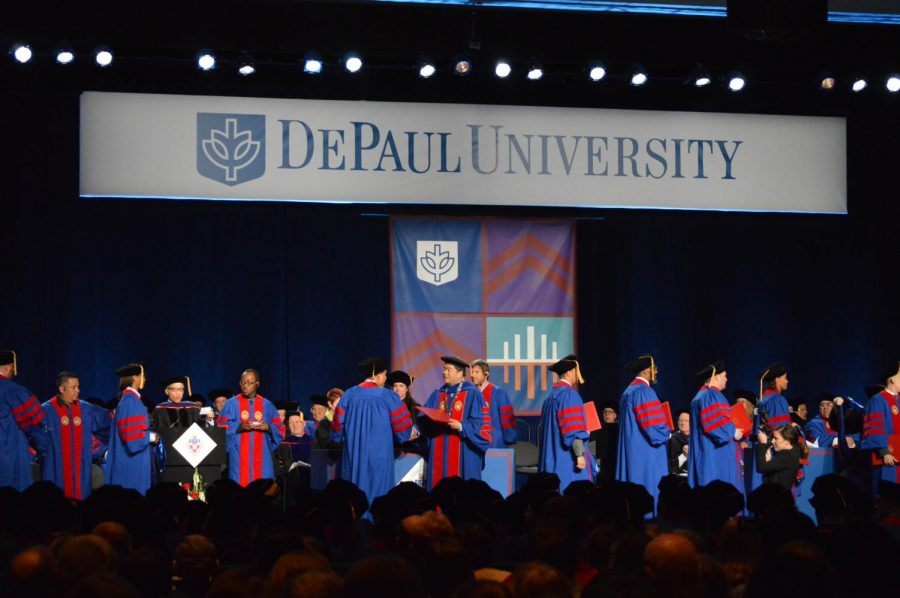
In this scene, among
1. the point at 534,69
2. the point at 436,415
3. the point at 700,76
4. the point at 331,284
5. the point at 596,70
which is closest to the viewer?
the point at 436,415

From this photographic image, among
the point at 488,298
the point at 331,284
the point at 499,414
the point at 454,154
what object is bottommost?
the point at 499,414

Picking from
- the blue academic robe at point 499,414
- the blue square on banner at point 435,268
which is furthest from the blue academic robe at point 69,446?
the blue square on banner at point 435,268

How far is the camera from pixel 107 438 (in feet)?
38.3

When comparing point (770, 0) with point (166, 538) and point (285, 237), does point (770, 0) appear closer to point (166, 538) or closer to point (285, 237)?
point (166, 538)

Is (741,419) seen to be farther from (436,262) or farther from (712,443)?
(436,262)

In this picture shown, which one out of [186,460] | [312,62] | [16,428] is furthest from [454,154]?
[16,428]

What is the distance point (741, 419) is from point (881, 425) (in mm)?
1278

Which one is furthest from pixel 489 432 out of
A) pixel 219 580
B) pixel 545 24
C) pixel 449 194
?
pixel 219 580

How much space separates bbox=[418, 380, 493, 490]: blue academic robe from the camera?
10391 mm

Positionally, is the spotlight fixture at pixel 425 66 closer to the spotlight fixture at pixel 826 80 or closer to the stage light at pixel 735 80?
the stage light at pixel 735 80

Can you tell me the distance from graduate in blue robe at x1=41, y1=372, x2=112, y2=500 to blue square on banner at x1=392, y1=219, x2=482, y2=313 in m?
4.15

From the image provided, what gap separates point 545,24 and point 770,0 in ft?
12.8

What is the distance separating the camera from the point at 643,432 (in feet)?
36.1

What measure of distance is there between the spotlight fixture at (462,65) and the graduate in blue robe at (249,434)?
12.0 feet
